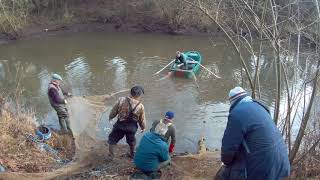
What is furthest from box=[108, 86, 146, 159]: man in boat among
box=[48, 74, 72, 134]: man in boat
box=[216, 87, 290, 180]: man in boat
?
box=[216, 87, 290, 180]: man in boat

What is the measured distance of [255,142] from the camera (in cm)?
488

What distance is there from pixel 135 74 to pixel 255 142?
14426 millimetres

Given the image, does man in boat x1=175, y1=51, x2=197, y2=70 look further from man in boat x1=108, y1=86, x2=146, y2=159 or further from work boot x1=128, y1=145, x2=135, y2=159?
man in boat x1=108, y1=86, x2=146, y2=159

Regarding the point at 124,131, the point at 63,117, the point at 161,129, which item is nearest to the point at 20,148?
the point at 124,131

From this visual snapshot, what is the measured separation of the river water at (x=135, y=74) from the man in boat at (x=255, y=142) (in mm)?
5779

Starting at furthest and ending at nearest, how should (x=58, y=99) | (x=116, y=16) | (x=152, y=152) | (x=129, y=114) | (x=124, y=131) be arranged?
(x=116, y=16), (x=58, y=99), (x=124, y=131), (x=129, y=114), (x=152, y=152)

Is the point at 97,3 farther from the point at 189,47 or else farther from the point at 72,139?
the point at 72,139

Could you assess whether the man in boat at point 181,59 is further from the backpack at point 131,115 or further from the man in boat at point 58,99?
the backpack at point 131,115

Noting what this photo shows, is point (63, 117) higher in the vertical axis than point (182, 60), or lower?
higher

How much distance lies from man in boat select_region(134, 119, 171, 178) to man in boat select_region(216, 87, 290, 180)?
2387mm

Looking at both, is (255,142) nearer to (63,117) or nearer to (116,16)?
(63,117)

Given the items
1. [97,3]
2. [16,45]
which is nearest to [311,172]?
[16,45]

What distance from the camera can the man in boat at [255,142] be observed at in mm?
4863

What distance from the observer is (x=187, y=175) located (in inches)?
305
